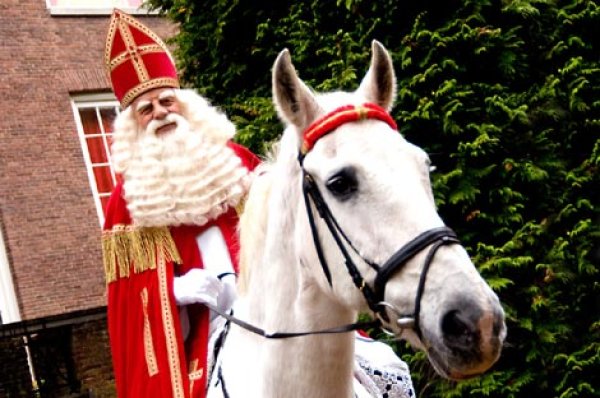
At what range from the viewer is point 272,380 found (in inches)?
89.9

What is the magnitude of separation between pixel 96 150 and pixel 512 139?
29.7 ft

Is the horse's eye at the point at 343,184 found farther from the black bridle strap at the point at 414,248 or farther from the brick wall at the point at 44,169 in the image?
the brick wall at the point at 44,169

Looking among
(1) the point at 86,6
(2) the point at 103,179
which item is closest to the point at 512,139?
(2) the point at 103,179

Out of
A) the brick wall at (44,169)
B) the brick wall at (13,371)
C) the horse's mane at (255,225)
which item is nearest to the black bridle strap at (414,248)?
the horse's mane at (255,225)

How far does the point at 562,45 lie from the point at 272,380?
3613 millimetres

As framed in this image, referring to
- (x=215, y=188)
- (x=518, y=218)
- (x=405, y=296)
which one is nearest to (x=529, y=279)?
(x=518, y=218)

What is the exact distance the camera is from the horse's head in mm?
1722

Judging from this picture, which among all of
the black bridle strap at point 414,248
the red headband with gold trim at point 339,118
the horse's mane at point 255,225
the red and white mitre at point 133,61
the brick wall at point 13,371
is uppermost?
the red and white mitre at point 133,61

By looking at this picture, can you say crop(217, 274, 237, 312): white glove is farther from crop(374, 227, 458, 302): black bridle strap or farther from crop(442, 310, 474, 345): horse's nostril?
crop(442, 310, 474, 345): horse's nostril

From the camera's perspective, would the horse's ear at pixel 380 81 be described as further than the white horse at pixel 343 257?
Yes

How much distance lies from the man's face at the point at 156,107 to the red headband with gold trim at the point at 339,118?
1381mm

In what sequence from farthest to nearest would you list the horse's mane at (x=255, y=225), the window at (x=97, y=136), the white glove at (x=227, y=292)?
the window at (x=97, y=136) → the white glove at (x=227, y=292) → the horse's mane at (x=255, y=225)

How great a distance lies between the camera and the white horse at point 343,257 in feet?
5.73

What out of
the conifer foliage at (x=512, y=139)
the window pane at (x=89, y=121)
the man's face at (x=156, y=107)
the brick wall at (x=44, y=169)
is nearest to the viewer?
the man's face at (x=156, y=107)
